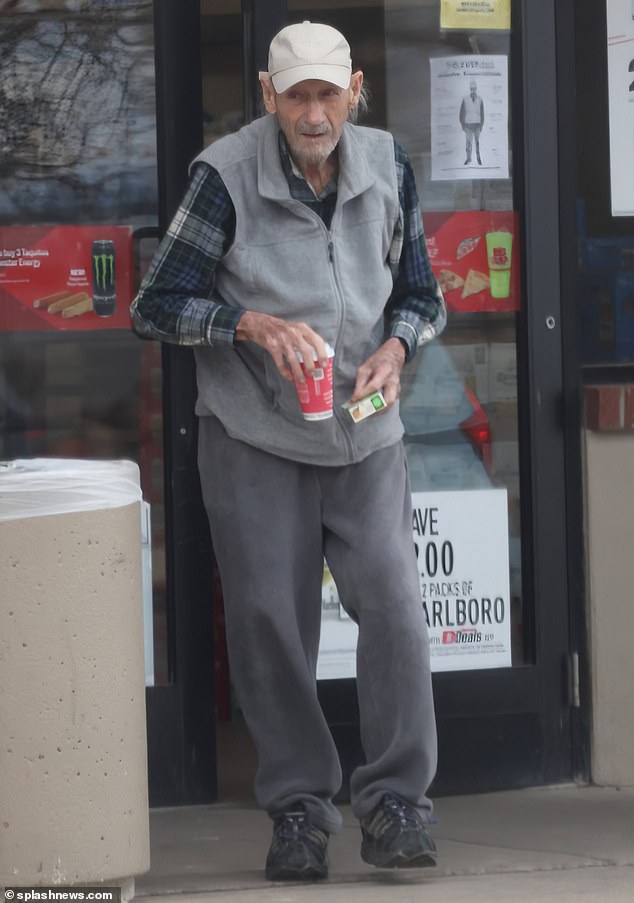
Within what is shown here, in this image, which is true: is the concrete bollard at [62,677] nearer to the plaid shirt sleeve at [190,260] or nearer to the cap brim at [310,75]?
the plaid shirt sleeve at [190,260]

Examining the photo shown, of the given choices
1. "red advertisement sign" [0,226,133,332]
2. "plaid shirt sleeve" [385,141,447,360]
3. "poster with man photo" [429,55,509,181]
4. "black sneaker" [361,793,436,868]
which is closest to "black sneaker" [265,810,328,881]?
"black sneaker" [361,793,436,868]

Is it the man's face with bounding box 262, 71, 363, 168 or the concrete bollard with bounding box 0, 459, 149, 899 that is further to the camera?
the man's face with bounding box 262, 71, 363, 168

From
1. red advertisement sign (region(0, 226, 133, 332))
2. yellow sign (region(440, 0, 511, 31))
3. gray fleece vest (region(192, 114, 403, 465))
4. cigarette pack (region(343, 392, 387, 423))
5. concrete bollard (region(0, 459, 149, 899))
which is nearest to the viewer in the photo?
concrete bollard (region(0, 459, 149, 899))

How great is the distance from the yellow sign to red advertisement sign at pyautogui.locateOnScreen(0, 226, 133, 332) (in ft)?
3.58

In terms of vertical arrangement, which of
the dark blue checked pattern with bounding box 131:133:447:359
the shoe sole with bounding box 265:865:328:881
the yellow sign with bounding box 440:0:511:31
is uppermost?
the yellow sign with bounding box 440:0:511:31

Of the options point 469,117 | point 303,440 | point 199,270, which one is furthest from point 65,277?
point 469,117

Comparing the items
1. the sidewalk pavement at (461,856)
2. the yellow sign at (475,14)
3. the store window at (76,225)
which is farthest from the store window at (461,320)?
the store window at (76,225)

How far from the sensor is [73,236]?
475 centimetres

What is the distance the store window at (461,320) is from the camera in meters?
4.95

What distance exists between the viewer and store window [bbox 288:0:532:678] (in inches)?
195

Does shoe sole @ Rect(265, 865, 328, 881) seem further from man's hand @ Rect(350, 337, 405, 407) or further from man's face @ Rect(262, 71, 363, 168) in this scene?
man's face @ Rect(262, 71, 363, 168)

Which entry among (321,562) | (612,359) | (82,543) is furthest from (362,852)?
(612,359)

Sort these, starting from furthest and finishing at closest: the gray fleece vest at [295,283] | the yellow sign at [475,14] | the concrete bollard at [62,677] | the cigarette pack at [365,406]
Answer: the yellow sign at [475,14] → the gray fleece vest at [295,283] → the cigarette pack at [365,406] → the concrete bollard at [62,677]

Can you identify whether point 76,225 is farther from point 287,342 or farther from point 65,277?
point 287,342
